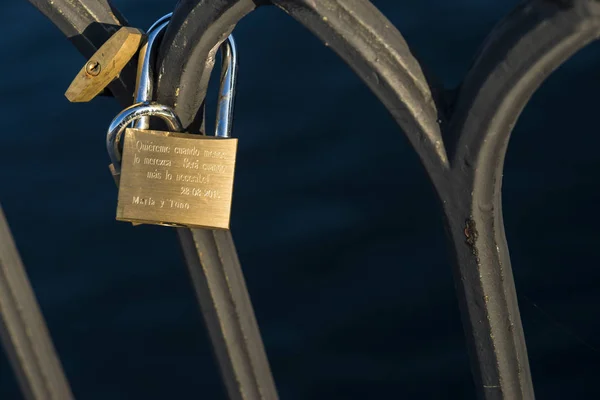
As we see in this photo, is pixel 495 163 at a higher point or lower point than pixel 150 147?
lower

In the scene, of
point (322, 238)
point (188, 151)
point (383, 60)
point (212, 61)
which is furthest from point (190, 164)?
point (322, 238)

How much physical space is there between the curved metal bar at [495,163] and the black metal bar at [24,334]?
24.2 inches

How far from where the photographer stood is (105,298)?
2.22 m

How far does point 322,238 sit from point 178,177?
1.12m

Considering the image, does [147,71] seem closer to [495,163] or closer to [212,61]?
[212,61]

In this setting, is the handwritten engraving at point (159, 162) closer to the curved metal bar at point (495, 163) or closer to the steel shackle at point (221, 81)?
the steel shackle at point (221, 81)

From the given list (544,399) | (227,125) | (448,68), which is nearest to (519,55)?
(227,125)

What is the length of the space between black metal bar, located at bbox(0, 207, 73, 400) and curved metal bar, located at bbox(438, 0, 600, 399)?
2.02 ft

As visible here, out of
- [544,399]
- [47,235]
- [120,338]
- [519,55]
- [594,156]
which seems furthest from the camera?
[47,235]

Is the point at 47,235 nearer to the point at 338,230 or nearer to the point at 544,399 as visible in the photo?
the point at 338,230

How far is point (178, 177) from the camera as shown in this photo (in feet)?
3.27

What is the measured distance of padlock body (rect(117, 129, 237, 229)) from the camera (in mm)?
982

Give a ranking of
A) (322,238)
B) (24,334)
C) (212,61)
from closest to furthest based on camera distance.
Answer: (212,61) < (24,334) < (322,238)

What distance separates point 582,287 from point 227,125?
3.96 feet
